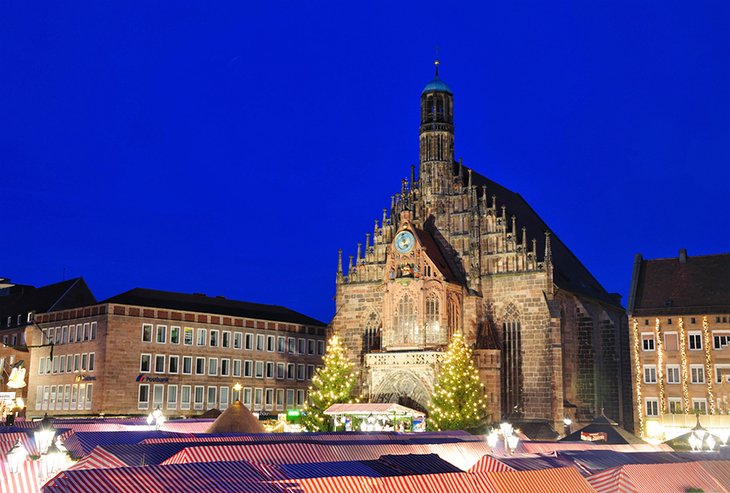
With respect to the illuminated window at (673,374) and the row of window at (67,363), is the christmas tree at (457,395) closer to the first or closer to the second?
the illuminated window at (673,374)

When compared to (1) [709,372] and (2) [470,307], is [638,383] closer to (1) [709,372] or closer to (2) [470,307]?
(1) [709,372]

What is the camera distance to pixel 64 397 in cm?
8031

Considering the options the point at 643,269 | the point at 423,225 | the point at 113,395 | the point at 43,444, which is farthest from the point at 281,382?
the point at 43,444

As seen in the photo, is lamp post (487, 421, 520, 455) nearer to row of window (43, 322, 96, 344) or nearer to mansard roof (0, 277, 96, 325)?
row of window (43, 322, 96, 344)

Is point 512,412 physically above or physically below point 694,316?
below

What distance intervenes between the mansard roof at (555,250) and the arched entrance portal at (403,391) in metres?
13.3

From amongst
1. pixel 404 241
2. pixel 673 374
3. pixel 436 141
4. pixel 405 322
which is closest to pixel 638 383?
pixel 673 374

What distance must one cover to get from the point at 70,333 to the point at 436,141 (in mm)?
37135

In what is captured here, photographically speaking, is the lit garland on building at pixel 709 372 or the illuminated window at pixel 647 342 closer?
the lit garland on building at pixel 709 372

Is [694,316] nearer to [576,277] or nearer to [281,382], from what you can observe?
[576,277]

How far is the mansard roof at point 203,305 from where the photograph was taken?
267ft

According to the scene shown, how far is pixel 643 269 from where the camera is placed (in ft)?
232

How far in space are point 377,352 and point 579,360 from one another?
15450 millimetres

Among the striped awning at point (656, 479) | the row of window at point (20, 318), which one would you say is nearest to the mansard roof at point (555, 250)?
the striped awning at point (656, 479)
